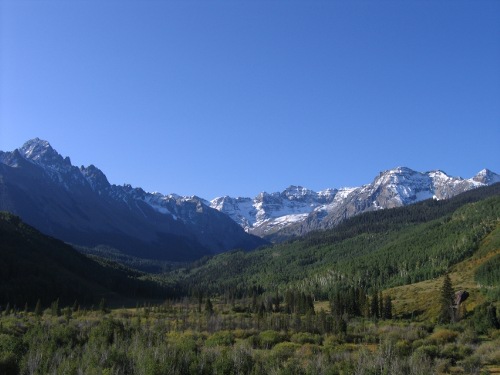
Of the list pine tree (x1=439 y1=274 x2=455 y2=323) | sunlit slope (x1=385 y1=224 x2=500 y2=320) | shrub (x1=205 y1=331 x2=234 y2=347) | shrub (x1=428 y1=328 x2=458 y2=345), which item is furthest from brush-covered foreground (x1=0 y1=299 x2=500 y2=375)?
sunlit slope (x1=385 y1=224 x2=500 y2=320)

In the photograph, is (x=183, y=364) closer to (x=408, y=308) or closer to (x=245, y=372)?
(x=245, y=372)

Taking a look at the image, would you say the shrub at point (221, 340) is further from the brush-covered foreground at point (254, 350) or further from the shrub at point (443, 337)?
the shrub at point (443, 337)

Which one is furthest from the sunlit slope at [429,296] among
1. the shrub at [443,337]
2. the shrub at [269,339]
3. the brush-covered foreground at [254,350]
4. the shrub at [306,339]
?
the shrub at [269,339]

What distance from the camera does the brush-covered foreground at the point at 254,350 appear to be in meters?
52.7

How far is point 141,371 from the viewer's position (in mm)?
49281

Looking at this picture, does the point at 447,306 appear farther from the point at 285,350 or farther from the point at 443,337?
the point at 285,350

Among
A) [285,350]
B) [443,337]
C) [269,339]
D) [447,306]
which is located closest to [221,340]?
[269,339]

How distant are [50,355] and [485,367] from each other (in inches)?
2286

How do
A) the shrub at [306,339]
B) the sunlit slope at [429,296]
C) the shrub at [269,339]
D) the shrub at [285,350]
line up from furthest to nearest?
1. the sunlit slope at [429,296]
2. the shrub at [306,339]
3. the shrub at [269,339]
4. the shrub at [285,350]

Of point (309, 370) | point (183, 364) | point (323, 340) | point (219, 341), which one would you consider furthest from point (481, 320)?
point (183, 364)

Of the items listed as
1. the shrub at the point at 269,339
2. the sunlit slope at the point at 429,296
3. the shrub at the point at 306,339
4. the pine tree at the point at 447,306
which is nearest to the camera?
the shrub at the point at 269,339

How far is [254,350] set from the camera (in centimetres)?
8406

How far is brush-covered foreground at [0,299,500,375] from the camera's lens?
5269 cm

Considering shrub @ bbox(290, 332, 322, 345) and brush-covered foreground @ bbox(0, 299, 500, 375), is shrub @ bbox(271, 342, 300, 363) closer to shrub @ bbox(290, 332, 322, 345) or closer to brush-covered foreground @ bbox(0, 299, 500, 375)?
brush-covered foreground @ bbox(0, 299, 500, 375)
